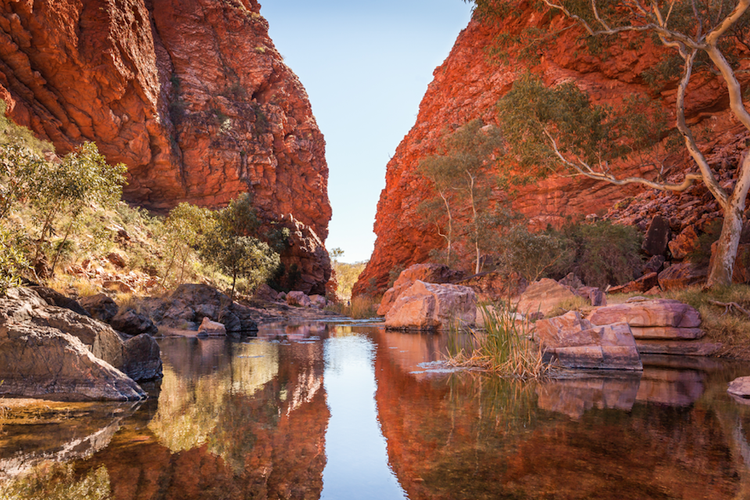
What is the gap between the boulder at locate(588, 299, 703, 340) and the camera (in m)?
7.96

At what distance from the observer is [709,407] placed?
3.77 metres

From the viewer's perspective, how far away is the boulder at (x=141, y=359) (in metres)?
5.05

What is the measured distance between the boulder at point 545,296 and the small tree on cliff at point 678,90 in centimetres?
372

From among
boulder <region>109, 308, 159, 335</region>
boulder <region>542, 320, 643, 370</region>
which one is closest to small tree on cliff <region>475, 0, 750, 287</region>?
boulder <region>542, 320, 643, 370</region>

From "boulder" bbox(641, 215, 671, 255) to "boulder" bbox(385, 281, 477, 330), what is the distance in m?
10.9

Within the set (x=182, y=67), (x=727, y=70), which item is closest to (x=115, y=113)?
(x=182, y=67)

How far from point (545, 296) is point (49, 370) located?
13.0m

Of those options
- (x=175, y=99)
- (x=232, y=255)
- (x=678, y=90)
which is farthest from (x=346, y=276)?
(x=678, y=90)

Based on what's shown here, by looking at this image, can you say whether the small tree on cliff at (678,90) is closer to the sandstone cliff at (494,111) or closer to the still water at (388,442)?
the still water at (388,442)

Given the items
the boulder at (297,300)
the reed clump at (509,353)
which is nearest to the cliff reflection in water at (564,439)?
the reed clump at (509,353)

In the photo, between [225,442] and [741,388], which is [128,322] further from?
[741,388]

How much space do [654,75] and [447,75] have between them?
3128 centimetres

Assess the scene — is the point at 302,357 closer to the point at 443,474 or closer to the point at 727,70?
the point at 443,474

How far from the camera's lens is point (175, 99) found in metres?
43.7
